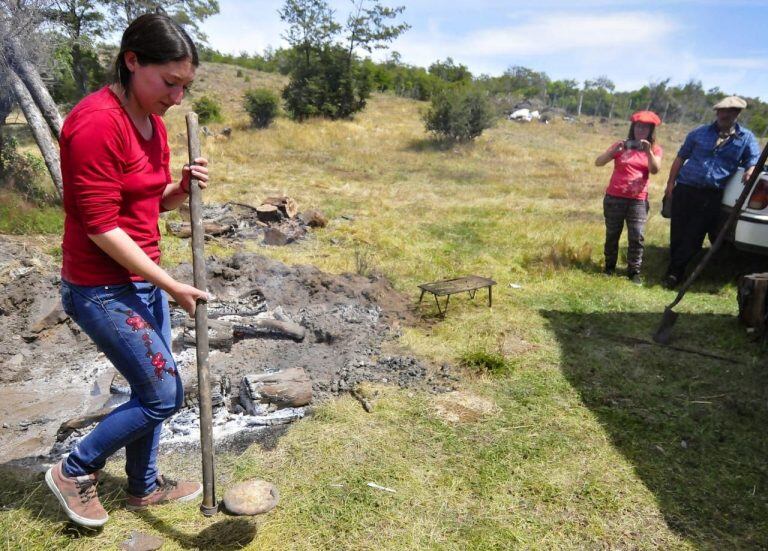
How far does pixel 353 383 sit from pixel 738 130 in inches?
186

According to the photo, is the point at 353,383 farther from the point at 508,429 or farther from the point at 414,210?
the point at 414,210

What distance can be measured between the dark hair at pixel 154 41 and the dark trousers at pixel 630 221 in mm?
5280

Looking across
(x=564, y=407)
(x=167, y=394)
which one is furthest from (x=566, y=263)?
(x=167, y=394)

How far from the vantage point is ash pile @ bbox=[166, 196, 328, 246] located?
7.15 metres

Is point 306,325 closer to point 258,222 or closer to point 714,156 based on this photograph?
point 258,222

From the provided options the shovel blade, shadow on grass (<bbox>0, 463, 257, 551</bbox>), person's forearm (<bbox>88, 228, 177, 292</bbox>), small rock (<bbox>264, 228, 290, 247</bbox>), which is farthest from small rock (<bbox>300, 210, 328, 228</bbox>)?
person's forearm (<bbox>88, 228, 177, 292</bbox>)

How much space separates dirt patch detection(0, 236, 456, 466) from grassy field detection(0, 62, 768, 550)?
305mm

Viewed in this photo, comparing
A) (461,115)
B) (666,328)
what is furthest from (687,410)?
(461,115)

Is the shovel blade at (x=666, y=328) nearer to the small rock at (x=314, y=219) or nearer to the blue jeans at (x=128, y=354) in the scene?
the blue jeans at (x=128, y=354)

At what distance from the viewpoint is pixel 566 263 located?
257 inches

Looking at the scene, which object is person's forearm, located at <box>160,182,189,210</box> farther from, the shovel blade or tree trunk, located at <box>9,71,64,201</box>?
tree trunk, located at <box>9,71,64,201</box>

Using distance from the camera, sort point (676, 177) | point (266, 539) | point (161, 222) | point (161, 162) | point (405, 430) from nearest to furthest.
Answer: point (161, 162) → point (266, 539) → point (405, 430) → point (676, 177) → point (161, 222)

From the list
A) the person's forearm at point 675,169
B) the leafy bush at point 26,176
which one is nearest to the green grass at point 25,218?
the leafy bush at point 26,176

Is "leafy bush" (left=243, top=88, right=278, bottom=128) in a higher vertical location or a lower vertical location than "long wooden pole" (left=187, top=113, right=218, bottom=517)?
higher
